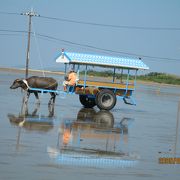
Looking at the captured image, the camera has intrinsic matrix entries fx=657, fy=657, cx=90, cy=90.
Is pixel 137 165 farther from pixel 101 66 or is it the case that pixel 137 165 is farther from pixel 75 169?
pixel 101 66

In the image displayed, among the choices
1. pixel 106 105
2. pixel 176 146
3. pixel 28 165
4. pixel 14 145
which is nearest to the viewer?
pixel 28 165

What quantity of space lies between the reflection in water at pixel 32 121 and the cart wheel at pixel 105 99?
4.24 meters

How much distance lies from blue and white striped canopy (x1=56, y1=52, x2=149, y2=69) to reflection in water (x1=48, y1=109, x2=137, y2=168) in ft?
19.3

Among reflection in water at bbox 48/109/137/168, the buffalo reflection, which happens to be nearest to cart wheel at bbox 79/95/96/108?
the buffalo reflection

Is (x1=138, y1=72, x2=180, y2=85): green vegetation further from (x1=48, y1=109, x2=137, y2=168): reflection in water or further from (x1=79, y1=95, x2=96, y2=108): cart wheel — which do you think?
(x1=48, y1=109, x2=137, y2=168): reflection in water

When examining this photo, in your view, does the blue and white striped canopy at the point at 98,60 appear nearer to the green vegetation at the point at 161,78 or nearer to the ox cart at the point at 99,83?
the ox cart at the point at 99,83

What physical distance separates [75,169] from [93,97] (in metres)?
17.0

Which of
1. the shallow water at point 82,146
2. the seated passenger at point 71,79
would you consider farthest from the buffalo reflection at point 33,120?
the seated passenger at point 71,79

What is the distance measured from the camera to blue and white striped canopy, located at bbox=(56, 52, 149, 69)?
92.9ft

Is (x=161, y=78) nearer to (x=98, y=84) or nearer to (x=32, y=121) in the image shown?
(x=98, y=84)

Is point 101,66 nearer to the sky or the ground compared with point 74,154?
nearer to the sky

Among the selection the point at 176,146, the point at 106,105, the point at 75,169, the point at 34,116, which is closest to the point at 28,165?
the point at 75,169

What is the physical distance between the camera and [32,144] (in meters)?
14.7

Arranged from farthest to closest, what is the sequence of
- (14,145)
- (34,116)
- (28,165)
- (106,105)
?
(106,105)
(34,116)
(14,145)
(28,165)
